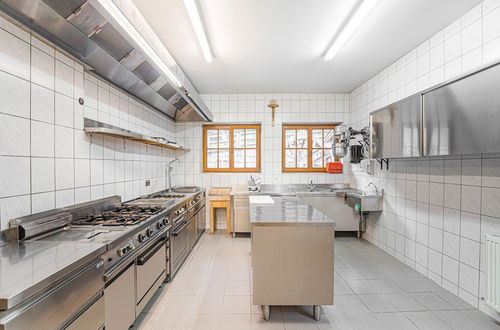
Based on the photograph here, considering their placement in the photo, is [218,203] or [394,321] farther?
[218,203]

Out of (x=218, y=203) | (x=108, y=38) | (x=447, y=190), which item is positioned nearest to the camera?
(x=108, y=38)

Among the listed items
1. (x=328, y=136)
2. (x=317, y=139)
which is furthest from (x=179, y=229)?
(x=328, y=136)

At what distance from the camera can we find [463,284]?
7.06 ft

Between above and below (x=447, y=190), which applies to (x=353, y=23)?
above

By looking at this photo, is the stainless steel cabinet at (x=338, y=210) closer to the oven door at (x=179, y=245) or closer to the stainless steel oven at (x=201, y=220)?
the stainless steel oven at (x=201, y=220)

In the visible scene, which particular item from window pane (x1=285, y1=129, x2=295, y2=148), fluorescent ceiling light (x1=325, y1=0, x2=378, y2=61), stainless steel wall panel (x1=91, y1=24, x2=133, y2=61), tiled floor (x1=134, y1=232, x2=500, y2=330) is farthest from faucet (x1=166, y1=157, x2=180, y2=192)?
fluorescent ceiling light (x1=325, y1=0, x2=378, y2=61)

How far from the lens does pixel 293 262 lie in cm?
184

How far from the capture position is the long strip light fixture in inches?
51.4

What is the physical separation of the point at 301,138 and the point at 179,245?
3.18 meters

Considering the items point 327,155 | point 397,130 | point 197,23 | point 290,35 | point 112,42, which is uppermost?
point 290,35

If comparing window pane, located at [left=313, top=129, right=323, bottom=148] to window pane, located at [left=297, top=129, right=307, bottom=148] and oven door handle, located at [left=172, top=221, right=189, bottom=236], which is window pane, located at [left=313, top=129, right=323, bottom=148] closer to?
window pane, located at [left=297, top=129, right=307, bottom=148]

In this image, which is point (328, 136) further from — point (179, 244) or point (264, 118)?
point (179, 244)

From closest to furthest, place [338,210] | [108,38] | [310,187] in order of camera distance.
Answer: [108,38]
[338,210]
[310,187]

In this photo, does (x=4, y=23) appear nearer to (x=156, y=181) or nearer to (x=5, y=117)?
(x=5, y=117)
